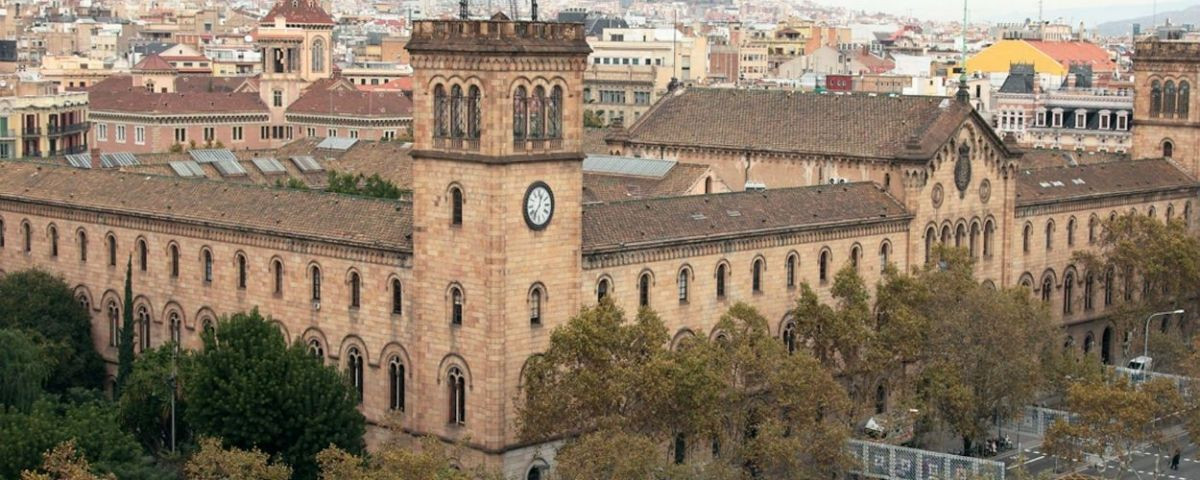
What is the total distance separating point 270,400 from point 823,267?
1180 inches

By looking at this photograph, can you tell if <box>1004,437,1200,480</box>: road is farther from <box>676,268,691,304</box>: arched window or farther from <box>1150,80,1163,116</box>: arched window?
<box>1150,80,1163,116</box>: arched window

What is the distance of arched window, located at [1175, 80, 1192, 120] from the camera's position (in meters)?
135

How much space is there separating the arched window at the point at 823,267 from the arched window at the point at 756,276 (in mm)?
4474

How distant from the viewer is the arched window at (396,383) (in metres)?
93.2

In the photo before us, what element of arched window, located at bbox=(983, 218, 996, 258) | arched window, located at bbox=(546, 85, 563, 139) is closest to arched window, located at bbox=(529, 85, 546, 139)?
arched window, located at bbox=(546, 85, 563, 139)

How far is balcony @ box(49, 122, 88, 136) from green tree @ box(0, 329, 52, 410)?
85.6 metres

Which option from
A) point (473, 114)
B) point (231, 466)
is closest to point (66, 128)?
point (473, 114)

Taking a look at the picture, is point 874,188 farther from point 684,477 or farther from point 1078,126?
point 1078,126

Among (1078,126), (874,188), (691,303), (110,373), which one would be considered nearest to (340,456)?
(691,303)

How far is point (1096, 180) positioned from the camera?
128875mm

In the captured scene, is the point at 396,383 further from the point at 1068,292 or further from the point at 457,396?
the point at 1068,292

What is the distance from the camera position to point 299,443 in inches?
3492

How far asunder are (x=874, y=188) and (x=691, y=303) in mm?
17621

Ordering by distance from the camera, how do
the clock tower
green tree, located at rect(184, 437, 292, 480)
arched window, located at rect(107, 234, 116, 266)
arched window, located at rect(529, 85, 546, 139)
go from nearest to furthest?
1. green tree, located at rect(184, 437, 292, 480)
2. the clock tower
3. arched window, located at rect(529, 85, 546, 139)
4. arched window, located at rect(107, 234, 116, 266)
